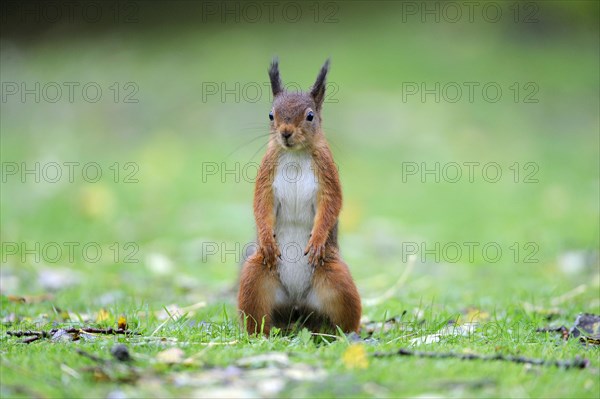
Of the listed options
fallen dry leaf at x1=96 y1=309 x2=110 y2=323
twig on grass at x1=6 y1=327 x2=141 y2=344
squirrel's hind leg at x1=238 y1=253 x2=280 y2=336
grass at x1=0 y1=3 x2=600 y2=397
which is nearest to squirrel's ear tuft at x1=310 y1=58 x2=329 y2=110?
squirrel's hind leg at x1=238 y1=253 x2=280 y2=336

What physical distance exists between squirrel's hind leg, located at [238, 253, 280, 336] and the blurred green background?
90cm

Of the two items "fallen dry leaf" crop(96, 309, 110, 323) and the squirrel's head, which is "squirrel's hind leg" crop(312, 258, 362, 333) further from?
"fallen dry leaf" crop(96, 309, 110, 323)

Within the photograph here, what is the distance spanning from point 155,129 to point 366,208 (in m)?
4.88

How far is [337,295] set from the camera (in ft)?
13.1

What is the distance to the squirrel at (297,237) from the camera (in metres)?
3.99

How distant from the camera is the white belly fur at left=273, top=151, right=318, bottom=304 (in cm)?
406

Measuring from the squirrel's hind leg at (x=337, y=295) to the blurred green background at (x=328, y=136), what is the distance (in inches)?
36.7

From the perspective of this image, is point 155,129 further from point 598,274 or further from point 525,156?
point 598,274

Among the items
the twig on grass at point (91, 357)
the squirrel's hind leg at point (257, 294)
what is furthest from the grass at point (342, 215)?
the squirrel's hind leg at point (257, 294)

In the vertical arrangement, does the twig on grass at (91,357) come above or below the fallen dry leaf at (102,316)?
above

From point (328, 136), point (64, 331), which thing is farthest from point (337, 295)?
point (328, 136)

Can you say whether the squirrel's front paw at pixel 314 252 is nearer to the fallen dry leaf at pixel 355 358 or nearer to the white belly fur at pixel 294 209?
the white belly fur at pixel 294 209

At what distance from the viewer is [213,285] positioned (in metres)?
6.50

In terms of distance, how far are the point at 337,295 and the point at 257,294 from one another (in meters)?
0.38
